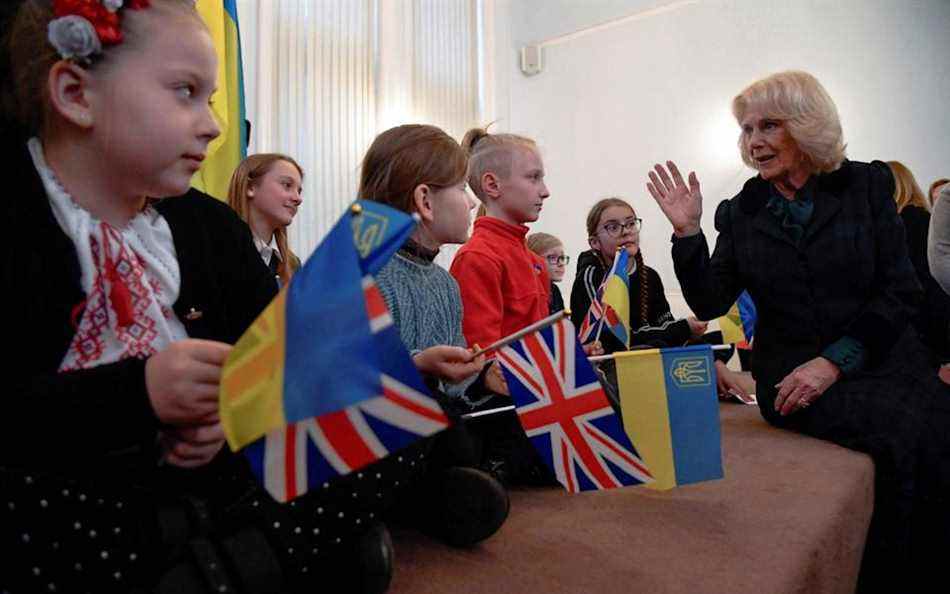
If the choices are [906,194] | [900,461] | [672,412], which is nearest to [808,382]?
[900,461]

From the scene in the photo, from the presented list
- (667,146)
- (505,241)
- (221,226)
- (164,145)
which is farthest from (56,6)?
(667,146)

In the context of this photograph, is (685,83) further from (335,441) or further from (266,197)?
(335,441)

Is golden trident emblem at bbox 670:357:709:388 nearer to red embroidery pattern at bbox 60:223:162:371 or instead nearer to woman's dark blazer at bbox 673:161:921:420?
woman's dark blazer at bbox 673:161:921:420

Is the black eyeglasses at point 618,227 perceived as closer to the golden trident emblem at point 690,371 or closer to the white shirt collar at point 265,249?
the white shirt collar at point 265,249

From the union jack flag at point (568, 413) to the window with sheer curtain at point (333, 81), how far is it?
2.97 meters

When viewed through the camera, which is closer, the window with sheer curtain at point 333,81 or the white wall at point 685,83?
the window with sheer curtain at point 333,81

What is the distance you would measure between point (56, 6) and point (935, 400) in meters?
1.97

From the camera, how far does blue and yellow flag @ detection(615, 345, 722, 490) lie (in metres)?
1.10

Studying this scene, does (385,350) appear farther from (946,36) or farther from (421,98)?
(946,36)

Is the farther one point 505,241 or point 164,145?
point 505,241

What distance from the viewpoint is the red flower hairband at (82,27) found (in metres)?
0.63

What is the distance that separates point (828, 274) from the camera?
1.75 m

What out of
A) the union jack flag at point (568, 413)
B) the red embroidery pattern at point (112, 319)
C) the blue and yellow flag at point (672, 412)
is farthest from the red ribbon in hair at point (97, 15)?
the blue and yellow flag at point (672, 412)

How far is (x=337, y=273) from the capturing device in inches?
20.2
